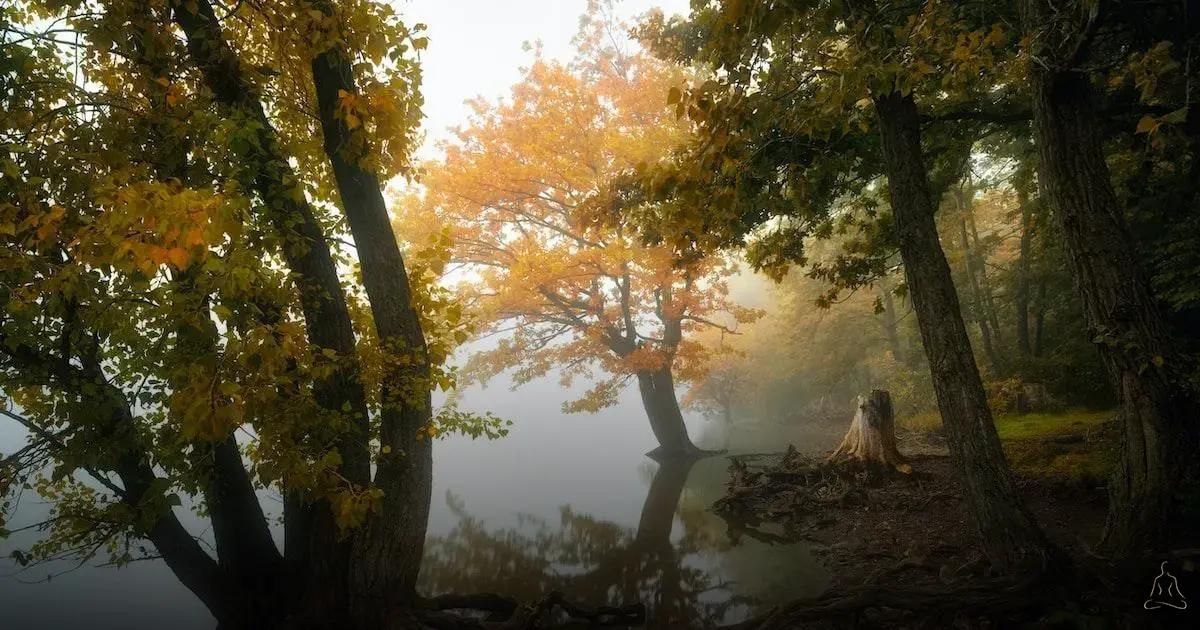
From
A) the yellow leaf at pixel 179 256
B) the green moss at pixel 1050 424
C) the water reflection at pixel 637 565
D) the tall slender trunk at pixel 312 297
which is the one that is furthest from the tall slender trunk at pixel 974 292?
the yellow leaf at pixel 179 256

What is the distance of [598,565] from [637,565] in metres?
0.69

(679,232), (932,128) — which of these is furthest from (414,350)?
(932,128)

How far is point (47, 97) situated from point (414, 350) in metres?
3.64

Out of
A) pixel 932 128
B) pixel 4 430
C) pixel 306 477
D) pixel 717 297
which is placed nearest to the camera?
pixel 306 477

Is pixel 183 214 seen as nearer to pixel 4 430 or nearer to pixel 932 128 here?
pixel 932 128

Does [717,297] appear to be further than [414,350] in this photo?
Yes

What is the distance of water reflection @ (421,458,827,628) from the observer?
6.95m

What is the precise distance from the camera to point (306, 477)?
4168mm

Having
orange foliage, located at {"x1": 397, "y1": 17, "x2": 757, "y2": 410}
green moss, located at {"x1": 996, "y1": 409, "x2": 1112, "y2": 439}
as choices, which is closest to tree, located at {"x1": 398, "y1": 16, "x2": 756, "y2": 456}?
orange foliage, located at {"x1": 397, "y1": 17, "x2": 757, "y2": 410}

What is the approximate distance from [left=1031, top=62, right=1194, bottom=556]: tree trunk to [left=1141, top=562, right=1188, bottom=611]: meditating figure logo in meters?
0.40

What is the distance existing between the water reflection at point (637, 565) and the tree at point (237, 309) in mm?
3172

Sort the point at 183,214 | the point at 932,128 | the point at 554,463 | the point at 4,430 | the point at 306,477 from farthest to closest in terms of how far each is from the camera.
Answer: the point at 4,430
the point at 554,463
the point at 932,128
the point at 306,477
the point at 183,214

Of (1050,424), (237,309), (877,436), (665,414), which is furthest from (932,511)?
(665,414)

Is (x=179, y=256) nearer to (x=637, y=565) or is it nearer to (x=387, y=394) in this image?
(x=387, y=394)
